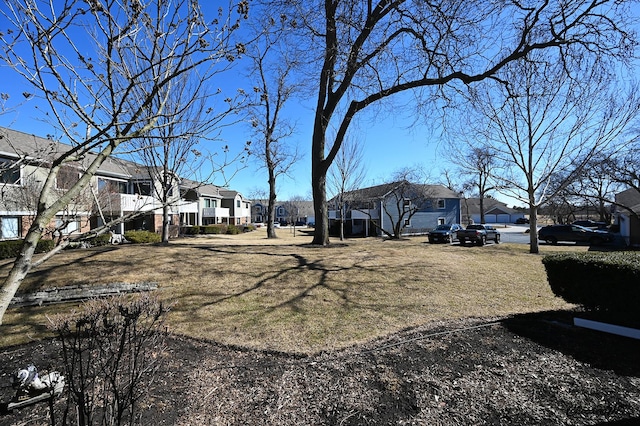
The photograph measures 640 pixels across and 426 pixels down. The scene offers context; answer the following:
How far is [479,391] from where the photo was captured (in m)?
3.35

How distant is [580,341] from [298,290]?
16.6ft

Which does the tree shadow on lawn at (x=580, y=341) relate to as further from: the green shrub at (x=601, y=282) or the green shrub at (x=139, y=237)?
the green shrub at (x=139, y=237)

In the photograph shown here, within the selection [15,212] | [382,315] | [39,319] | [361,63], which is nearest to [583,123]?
[361,63]

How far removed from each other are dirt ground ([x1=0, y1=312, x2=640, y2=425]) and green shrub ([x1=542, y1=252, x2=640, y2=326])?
0.50m

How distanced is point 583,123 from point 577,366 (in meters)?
14.9

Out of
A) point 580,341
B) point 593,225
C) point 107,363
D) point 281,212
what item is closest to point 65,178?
point 107,363

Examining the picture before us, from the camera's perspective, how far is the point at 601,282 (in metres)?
4.93

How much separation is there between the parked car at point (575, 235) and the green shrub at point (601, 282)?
75.1ft

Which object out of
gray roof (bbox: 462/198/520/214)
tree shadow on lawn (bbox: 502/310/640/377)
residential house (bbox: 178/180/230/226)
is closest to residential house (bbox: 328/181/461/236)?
residential house (bbox: 178/180/230/226)

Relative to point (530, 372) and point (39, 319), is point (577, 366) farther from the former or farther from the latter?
point (39, 319)

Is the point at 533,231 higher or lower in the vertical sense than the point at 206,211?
lower

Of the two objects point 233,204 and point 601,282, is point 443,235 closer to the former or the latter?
point 601,282

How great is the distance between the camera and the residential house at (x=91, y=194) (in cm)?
281

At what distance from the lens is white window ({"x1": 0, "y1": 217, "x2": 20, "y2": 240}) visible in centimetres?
1789
